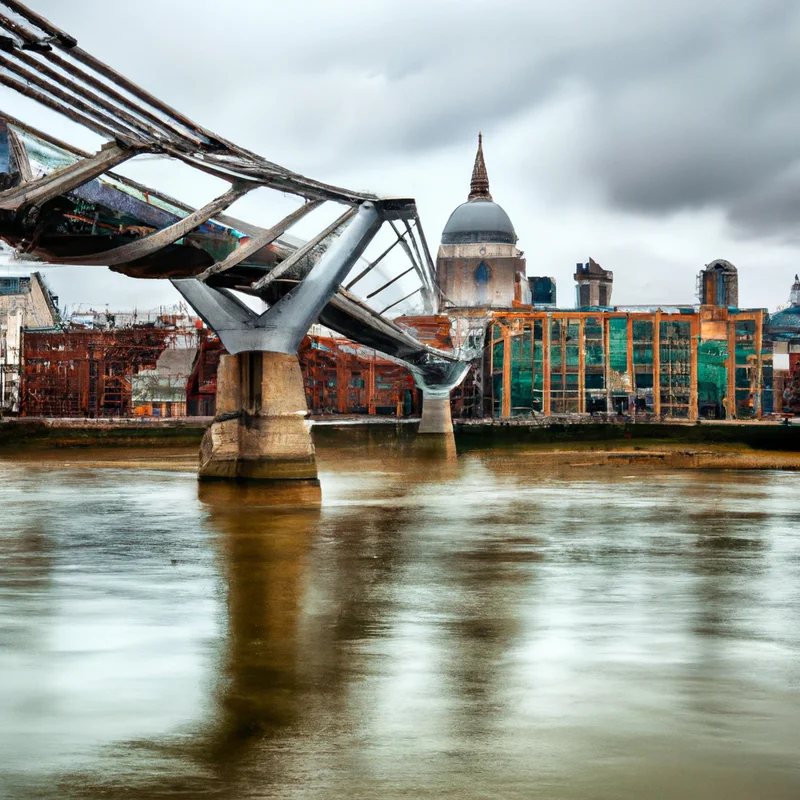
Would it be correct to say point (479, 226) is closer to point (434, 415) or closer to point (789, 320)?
point (789, 320)

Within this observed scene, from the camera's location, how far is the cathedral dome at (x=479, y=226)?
15600cm

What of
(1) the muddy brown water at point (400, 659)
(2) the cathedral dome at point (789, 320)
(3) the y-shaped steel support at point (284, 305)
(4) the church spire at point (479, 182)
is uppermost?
(4) the church spire at point (479, 182)

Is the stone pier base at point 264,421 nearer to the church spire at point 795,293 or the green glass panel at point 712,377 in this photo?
the green glass panel at point 712,377

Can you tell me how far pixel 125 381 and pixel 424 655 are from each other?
84.8 metres

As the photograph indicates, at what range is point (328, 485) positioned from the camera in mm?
38312

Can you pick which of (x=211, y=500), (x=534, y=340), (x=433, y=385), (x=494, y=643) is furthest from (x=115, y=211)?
(x=534, y=340)

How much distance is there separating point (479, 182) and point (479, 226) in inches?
660

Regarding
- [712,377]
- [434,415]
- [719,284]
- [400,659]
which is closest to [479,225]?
[719,284]

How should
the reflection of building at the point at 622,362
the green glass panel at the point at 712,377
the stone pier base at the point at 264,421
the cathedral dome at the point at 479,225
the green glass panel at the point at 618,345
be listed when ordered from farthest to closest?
the cathedral dome at the point at 479,225
the green glass panel at the point at 618,345
the green glass panel at the point at 712,377
the reflection of building at the point at 622,362
the stone pier base at the point at 264,421

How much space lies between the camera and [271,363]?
2998 cm

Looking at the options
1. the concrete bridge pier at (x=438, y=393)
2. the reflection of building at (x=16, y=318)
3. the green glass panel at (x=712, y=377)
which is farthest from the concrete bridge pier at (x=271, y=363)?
the green glass panel at (x=712, y=377)

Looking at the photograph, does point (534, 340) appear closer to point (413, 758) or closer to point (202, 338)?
point (202, 338)

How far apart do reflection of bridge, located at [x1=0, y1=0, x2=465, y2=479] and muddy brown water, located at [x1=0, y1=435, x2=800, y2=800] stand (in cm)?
531

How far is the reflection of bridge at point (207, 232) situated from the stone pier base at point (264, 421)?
31 mm
